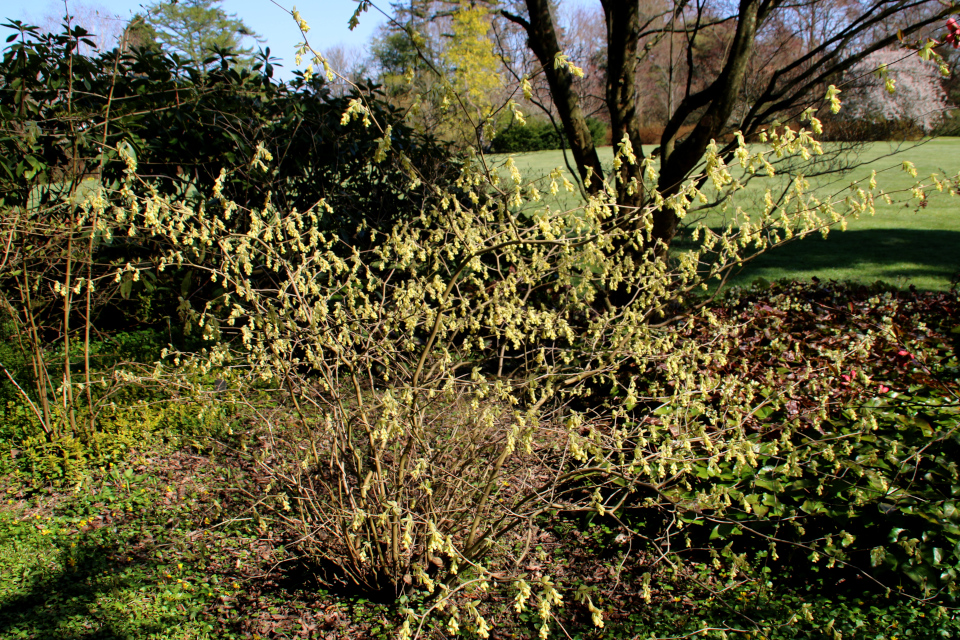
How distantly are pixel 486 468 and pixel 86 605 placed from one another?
1894 millimetres

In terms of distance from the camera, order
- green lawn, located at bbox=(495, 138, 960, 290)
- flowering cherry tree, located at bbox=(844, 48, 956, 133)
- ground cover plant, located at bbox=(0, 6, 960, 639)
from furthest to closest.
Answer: green lawn, located at bbox=(495, 138, 960, 290) → flowering cherry tree, located at bbox=(844, 48, 956, 133) → ground cover plant, located at bbox=(0, 6, 960, 639)

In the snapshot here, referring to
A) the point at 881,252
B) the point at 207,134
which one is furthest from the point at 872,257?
the point at 207,134

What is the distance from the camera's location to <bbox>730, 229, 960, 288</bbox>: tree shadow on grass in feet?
28.9

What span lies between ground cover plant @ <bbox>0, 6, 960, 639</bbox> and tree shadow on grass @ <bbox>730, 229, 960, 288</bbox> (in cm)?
462

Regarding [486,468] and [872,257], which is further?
[872,257]

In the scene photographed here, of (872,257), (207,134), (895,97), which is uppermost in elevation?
(895,97)

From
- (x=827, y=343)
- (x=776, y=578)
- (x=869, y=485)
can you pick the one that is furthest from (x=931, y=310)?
(x=776, y=578)

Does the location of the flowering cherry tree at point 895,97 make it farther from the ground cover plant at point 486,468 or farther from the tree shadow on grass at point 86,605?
the tree shadow on grass at point 86,605

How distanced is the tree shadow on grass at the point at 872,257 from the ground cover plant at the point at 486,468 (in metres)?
4.62

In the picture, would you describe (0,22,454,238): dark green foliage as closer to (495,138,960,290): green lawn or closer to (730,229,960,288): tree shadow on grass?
(495,138,960,290): green lawn

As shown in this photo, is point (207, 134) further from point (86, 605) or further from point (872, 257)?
point (872, 257)

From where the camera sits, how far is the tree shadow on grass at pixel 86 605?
276 centimetres

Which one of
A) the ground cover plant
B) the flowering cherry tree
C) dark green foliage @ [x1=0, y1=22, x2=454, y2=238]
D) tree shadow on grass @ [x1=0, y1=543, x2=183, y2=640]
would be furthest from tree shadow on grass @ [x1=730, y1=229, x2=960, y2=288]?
tree shadow on grass @ [x1=0, y1=543, x2=183, y2=640]

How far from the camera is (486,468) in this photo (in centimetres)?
323
